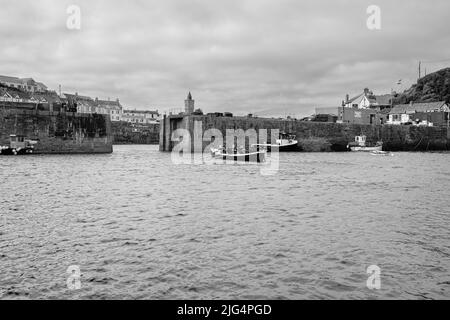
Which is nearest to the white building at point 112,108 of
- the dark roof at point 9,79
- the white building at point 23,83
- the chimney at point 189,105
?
the white building at point 23,83

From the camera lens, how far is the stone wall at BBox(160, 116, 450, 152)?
6025 centimetres

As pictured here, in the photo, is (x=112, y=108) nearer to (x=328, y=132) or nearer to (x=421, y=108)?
(x=328, y=132)

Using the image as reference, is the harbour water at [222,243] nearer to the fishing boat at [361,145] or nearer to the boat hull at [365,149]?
the boat hull at [365,149]

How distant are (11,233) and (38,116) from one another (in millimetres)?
39522

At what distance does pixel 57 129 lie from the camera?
160ft

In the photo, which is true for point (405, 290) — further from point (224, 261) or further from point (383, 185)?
point (383, 185)

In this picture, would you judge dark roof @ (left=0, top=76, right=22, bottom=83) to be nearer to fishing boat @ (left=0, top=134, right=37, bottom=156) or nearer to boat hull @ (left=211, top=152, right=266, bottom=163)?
fishing boat @ (left=0, top=134, right=37, bottom=156)

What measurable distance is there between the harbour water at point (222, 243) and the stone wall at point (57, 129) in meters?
28.6

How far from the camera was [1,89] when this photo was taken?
97250mm

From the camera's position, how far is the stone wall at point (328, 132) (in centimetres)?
6025

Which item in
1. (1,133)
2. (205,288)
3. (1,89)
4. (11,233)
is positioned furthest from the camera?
(1,89)

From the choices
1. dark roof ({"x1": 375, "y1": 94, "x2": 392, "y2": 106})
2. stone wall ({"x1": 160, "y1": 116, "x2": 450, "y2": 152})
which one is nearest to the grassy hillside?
dark roof ({"x1": 375, "y1": 94, "x2": 392, "y2": 106})

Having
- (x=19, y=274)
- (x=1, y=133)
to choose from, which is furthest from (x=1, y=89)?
(x=19, y=274)
